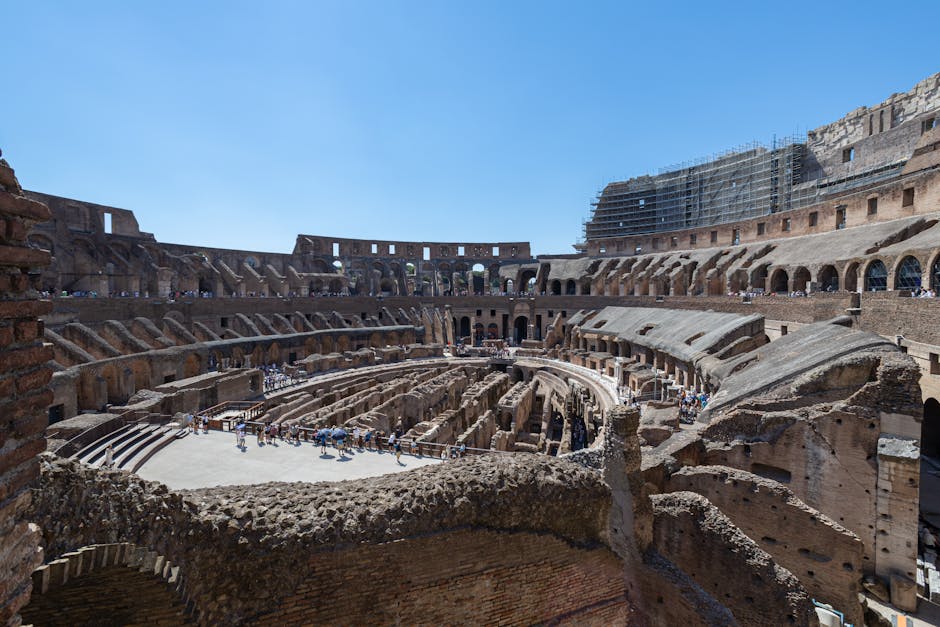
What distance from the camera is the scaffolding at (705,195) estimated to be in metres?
39.6

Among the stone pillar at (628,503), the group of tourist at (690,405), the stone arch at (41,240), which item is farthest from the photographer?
the stone arch at (41,240)

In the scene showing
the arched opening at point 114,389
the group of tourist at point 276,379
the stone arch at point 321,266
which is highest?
the stone arch at point 321,266

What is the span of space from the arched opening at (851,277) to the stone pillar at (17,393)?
97.4ft

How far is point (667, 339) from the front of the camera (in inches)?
1021

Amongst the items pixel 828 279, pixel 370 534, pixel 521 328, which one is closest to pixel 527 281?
pixel 521 328

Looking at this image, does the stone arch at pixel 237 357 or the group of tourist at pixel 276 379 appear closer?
the group of tourist at pixel 276 379

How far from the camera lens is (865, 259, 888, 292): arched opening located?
20739mm

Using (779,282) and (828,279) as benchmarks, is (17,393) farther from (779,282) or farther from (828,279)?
(779,282)

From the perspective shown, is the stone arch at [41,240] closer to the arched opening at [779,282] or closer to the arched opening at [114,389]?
the arched opening at [114,389]

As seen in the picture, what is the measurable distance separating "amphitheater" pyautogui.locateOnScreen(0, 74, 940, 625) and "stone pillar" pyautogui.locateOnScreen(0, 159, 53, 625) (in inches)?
0.9

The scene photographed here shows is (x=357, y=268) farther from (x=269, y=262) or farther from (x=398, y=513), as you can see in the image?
(x=398, y=513)

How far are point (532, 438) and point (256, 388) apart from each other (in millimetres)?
14254

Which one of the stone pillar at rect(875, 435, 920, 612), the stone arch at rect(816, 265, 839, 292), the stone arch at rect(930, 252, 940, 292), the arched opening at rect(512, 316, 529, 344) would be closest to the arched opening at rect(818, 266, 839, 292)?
the stone arch at rect(816, 265, 839, 292)

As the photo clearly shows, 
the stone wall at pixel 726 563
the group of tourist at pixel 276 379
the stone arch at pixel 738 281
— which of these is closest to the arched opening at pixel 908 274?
the stone arch at pixel 738 281
